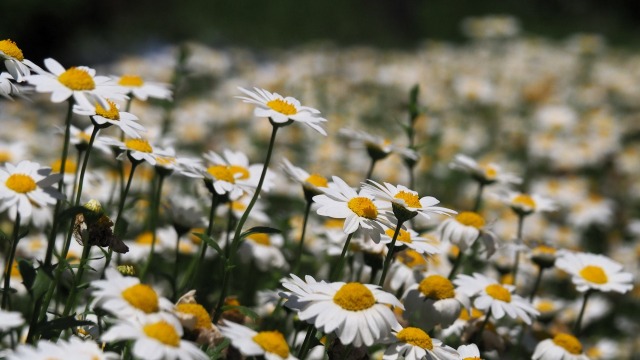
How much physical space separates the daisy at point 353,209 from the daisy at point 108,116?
1.48 feet

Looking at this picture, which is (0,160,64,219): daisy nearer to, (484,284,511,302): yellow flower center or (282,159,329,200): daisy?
(282,159,329,200): daisy

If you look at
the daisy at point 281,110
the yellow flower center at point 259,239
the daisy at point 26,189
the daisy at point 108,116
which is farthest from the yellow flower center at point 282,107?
the yellow flower center at point 259,239

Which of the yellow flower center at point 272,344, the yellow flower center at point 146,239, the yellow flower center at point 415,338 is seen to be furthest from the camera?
the yellow flower center at point 146,239

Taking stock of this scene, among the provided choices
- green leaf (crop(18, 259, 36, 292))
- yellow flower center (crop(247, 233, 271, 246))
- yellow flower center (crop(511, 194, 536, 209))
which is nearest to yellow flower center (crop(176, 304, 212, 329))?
green leaf (crop(18, 259, 36, 292))

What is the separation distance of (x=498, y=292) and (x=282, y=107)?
2.68 feet

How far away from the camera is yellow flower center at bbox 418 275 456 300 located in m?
2.09

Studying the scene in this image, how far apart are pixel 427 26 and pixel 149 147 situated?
1455 centimetres

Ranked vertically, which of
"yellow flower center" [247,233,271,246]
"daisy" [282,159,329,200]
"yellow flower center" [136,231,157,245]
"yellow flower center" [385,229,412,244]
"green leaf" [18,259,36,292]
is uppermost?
"daisy" [282,159,329,200]

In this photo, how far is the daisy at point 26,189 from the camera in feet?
5.33

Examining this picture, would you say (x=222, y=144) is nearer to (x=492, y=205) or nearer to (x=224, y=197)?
(x=492, y=205)

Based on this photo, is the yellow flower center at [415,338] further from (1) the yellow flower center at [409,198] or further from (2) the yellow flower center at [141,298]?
(2) the yellow flower center at [141,298]

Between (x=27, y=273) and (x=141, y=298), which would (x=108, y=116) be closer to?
(x=27, y=273)

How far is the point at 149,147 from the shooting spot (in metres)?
2.03

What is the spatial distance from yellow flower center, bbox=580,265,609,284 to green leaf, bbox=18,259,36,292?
1.63 meters
